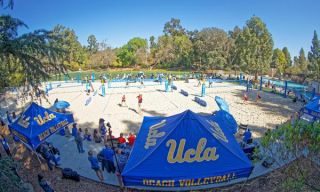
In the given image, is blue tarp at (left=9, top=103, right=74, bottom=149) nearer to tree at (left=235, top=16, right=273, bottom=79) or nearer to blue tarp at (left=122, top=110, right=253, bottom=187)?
blue tarp at (left=122, top=110, right=253, bottom=187)

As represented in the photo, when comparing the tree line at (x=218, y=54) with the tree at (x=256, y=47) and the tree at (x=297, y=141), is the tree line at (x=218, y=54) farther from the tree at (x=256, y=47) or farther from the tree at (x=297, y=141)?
the tree at (x=297, y=141)

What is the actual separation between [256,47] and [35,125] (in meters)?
39.3

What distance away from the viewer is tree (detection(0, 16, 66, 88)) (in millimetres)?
6054

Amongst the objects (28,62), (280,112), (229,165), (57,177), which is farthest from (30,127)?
(280,112)

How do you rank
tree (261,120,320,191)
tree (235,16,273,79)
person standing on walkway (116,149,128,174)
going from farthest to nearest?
tree (235,16,273,79)
person standing on walkway (116,149,128,174)
tree (261,120,320,191)

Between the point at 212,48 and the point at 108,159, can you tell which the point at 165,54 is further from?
the point at 108,159

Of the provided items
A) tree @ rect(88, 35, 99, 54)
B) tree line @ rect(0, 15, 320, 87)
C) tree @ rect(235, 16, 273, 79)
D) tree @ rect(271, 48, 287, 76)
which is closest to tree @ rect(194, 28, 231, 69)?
tree line @ rect(0, 15, 320, 87)

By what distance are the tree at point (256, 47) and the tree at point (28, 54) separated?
39.0 metres

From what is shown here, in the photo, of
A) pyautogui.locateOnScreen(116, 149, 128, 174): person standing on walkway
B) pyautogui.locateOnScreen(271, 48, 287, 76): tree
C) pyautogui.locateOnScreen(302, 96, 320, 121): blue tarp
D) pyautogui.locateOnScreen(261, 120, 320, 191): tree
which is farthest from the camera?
pyautogui.locateOnScreen(271, 48, 287, 76): tree

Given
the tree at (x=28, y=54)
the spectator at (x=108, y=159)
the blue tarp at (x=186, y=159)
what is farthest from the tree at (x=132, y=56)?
the blue tarp at (x=186, y=159)

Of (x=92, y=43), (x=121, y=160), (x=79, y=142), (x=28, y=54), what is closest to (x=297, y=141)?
(x=121, y=160)

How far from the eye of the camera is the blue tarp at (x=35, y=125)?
926cm

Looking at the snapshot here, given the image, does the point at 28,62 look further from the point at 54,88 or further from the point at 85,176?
the point at 54,88

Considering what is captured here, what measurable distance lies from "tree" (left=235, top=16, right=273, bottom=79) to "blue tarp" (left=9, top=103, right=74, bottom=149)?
3745 centimetres
